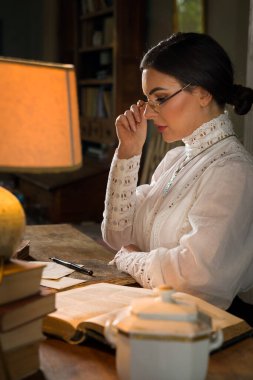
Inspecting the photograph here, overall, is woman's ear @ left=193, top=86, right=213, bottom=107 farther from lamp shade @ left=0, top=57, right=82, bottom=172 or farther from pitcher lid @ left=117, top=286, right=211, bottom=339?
pitcher lid @ left=117, top=286, right=211, bottom=339

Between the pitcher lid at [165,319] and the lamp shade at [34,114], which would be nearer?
the pitcher lid at [165,319]

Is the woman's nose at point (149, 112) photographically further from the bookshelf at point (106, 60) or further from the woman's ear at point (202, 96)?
the bookshelf at point (106, 60)

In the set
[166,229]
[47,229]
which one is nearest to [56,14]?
[47,229]

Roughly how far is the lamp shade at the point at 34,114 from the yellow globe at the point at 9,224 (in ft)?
0.21

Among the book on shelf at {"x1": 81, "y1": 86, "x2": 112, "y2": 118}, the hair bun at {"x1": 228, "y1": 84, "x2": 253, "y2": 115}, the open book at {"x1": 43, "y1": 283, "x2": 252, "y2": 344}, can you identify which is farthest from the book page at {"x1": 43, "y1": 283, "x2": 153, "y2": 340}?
the book on shelf at {"x1": 81, "y1": 86, "x2": 112, "y2": 118}

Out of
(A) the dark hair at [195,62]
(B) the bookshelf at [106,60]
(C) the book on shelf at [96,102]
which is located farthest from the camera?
(C) the book on shelf at [96,102]

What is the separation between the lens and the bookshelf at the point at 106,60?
4.96 metres

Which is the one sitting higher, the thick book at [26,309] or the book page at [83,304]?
the thick book at [26,309]

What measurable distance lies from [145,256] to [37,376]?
2.20 ft

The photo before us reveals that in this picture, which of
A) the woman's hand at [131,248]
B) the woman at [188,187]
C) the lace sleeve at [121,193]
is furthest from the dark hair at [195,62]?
the woman's hand at [131,248]

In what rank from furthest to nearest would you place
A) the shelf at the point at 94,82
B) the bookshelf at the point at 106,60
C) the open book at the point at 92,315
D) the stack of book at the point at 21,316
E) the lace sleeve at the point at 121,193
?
1. the shelf at the point at 94,82
2. the bookshelf at the point at 106,60
3. the lace sleeve at the point at 121,193
4. the open book at the point at 92,315
5. the stack of book at the point at 21,316

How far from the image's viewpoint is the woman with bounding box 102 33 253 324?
160 cm

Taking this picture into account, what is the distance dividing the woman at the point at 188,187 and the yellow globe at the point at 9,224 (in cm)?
61

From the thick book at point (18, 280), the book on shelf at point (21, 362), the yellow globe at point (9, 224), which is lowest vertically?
the book on shelf at point (21, 362)
